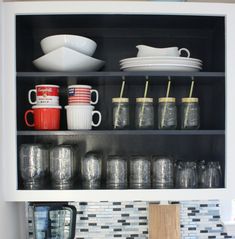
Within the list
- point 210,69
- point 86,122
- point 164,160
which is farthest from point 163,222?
point 210,69

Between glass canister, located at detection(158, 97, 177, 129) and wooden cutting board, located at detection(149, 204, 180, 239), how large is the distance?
0.39 m

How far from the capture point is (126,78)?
1.24m

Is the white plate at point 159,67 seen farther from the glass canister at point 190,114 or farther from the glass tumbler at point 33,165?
the glass tumbler at point 33,165

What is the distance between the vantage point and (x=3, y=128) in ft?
3.85

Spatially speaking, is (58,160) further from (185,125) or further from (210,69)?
(210,69)

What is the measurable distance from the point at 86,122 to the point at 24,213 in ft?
1.74

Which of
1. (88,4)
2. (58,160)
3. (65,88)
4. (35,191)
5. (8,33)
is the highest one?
(88,4)

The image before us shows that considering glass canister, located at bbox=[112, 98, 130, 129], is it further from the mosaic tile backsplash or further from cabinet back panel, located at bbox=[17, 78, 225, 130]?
the mosaic tile backsplash

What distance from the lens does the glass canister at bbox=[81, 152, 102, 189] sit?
1.25m

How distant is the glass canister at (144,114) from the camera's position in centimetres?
128

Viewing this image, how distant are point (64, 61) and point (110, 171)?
0.44m

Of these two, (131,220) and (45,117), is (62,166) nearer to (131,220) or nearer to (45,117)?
(45,117)

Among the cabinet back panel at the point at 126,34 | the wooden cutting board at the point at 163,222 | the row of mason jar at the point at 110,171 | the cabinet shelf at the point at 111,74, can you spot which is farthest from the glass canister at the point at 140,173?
the cabinet back panel at the point at 126,34

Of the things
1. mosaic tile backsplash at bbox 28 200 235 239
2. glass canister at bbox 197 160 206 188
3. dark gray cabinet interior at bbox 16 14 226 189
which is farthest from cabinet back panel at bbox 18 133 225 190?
mosaic tile backsplash at bbox 28 200 235 239
